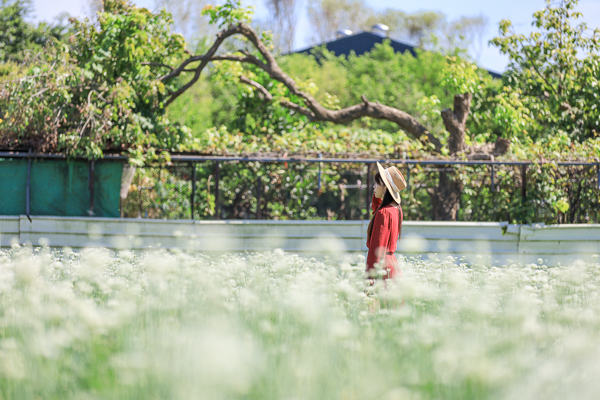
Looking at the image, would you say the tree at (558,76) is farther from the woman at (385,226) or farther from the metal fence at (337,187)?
the woman at (385,226)

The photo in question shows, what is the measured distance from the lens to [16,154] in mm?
9031

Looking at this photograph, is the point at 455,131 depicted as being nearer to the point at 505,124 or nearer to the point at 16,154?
the point at 505,124

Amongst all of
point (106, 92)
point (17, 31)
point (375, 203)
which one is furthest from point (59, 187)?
point (17, 31)

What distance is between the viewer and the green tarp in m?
9.23

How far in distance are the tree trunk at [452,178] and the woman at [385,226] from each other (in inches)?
199

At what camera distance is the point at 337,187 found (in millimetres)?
11312

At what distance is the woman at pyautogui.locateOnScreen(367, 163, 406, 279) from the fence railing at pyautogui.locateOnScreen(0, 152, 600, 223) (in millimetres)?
3524

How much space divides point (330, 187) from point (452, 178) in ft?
8.16

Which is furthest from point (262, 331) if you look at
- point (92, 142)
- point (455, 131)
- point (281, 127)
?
point (281, 127)

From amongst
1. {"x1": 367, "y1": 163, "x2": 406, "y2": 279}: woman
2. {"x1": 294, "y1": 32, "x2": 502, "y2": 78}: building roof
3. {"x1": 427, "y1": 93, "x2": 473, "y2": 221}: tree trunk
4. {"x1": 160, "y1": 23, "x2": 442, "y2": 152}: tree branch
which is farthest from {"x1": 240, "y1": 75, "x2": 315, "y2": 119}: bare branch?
{"x1": 294, "y1": 32, "x2": 502, "y2": 78}: building roof

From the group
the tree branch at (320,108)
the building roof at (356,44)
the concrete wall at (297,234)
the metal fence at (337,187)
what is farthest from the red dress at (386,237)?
the building roof at (356,44)

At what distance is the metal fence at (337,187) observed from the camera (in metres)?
9.43

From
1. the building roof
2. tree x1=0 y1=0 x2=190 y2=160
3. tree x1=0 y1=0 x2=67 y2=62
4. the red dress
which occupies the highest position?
the building roof

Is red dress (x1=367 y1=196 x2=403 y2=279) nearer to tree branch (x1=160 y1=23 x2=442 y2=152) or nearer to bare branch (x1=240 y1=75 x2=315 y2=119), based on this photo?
tree branch (x1=160 y1=23 x2=442 y2=152)
